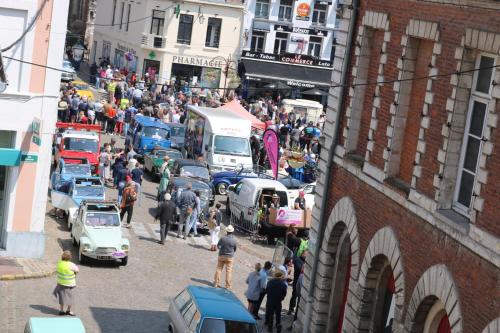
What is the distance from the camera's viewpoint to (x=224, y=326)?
69.9ft

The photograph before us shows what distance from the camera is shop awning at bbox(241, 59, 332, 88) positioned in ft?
232

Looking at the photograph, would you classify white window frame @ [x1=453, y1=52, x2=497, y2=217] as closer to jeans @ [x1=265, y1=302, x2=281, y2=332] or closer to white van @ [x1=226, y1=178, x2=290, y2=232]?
jeans @ [x1=265, y1=302, x2=281, y2=332]

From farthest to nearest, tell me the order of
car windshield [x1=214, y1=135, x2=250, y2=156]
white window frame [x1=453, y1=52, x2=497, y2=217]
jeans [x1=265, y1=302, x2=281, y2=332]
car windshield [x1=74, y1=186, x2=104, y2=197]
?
car windshield [x1=214, y1=135, x2=250, y2=156] < car windshield [x1=74, y1=186, x2=104, y2=197] < jeans [x1=265, y1=302, x2=281, y2=332] < white window frame [x1=453, y1=52, x2=497, y2=217]

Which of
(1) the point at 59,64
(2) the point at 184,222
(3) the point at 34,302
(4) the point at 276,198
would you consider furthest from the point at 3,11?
(4) the point at 276,198

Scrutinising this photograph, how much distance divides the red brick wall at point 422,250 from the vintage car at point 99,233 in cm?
785

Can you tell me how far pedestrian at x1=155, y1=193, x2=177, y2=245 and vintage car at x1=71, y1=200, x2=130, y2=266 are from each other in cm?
236

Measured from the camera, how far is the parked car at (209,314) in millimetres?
21281

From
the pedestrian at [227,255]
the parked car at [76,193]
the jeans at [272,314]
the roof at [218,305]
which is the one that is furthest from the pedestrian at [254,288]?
the parked car at [76,193]

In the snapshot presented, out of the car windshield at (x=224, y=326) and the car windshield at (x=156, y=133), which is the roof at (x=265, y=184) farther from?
the car windshield at (x=224, y=326)

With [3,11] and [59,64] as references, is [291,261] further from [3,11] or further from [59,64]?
[3,11]

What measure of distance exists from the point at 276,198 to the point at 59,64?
34.0 feet

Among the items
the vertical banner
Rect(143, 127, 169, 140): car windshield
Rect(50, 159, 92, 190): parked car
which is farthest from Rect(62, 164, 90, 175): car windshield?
Rect(143, 127, 169, 140): car windshield

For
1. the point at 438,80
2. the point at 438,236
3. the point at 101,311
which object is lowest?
the point at 101,311

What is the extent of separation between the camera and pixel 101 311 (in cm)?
2630
